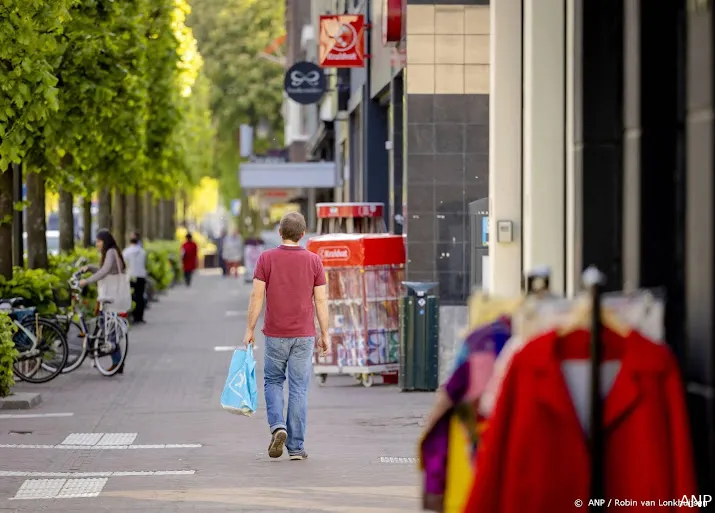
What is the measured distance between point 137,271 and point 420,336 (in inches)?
561

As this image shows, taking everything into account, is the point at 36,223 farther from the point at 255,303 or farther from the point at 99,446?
the point at 255,303

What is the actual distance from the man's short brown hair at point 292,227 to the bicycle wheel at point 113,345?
789cm

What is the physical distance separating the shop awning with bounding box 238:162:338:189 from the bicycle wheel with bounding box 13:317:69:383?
19027 millimetres

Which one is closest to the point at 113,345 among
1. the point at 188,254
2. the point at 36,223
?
the point at 36,223

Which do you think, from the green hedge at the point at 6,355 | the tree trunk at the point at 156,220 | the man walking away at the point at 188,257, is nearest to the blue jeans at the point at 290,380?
the green hedge at the point at 6,355

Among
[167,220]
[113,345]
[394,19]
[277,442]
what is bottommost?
[277,442]

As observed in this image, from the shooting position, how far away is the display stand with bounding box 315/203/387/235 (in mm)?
20297

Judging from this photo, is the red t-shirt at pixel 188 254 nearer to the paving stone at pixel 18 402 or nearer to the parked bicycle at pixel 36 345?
the parked bicycle at pixel 36 345

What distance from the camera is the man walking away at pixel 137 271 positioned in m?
30.7

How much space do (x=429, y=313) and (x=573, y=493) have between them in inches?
468

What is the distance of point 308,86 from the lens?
34.5 meters

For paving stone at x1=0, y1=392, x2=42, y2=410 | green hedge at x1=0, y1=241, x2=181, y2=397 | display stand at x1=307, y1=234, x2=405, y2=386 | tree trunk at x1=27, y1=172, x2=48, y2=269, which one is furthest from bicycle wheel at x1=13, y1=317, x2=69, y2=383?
tree trunk at x1=27, y1=172, x2=48, y2=269

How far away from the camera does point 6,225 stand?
2044 centimetres

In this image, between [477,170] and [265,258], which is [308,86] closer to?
[477,170]
